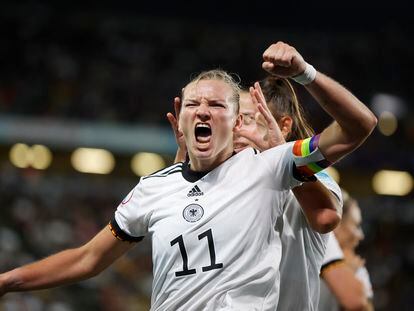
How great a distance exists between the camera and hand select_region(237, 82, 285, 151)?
3557 millimetres

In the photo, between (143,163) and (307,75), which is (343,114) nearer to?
(307,75)

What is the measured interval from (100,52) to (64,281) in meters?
16.5

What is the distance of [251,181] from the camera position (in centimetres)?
347

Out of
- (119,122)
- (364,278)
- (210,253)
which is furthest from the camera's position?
(119,122)

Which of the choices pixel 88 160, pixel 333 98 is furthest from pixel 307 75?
pixel 88 160

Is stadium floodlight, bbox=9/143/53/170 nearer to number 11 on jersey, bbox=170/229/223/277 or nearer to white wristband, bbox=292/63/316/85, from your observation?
number 11 on jersey, bbox=170/229/223/277

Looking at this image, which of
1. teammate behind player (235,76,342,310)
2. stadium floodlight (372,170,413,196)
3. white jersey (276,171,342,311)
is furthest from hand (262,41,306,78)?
stadium floodlight (372,170,413,196)

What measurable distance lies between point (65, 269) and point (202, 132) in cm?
96

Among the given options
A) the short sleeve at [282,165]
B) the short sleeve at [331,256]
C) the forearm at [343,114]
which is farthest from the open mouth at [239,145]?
the short sleeve at [331,256]

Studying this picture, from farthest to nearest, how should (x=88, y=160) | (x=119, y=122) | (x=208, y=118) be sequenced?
(x=119, y=122) → (x=88, y=160) → (x=208, y=118)

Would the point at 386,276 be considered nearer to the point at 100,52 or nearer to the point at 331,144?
the point at 100,52

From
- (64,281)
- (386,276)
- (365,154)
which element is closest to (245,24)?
(365,154)

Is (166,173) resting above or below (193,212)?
above

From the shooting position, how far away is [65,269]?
153 inches
